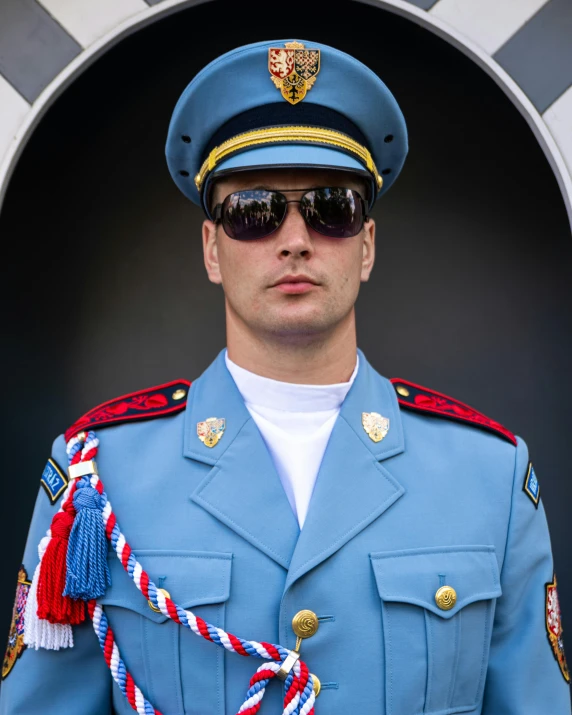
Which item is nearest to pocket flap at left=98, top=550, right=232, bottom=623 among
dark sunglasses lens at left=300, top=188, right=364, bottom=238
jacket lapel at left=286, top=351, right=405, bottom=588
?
jacket lapel at left=286, top=351, right=405, bottom=588

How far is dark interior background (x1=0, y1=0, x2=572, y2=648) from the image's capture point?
233 centimetres

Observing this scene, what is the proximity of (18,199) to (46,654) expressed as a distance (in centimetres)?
133

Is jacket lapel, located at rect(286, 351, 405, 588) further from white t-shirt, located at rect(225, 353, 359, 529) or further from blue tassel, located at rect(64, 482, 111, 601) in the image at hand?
blue tassel, located at rect(64, 482, 111, 601)

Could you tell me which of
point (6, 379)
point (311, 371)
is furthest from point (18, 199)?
point (311, 371)

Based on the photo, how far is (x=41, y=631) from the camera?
1.43 m

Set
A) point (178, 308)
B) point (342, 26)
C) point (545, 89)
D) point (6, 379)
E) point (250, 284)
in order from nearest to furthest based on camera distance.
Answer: point (250, 284)
point (545, 89)
point (342, 26)
point (6, 379)
point (178, 308)

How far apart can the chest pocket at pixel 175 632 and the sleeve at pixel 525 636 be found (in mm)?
528

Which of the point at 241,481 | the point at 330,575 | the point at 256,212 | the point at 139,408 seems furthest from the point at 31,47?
the point at 330,575

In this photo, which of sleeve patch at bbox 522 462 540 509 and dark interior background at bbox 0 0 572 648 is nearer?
sleeve patch at bbox 522 462 540 509

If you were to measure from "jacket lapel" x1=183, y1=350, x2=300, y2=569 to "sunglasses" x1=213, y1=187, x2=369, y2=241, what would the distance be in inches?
12.2

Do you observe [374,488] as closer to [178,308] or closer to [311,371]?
[311,371]

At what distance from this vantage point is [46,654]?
147cm

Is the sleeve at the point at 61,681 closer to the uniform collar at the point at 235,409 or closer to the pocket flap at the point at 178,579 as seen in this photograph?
the pocket flap at the point at 178,579

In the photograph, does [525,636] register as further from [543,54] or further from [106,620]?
[543,54]
